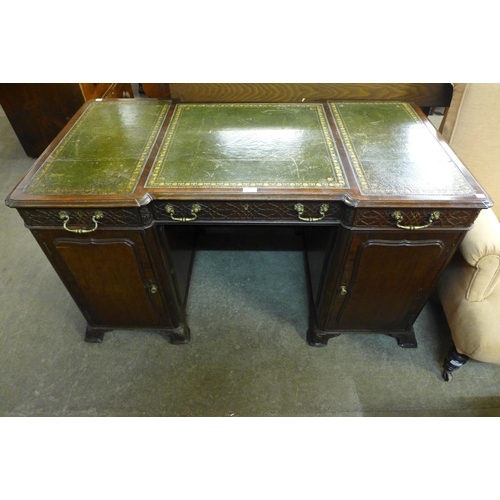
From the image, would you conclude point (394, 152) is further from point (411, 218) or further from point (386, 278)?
point (386, 278)

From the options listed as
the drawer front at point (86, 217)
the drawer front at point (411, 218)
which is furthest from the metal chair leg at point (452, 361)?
the drawer front at point (86, 217)

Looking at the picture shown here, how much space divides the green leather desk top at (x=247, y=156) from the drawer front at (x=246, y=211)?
37 millimetres

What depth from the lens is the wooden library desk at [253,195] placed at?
0.88 meters

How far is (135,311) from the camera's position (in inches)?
48.2

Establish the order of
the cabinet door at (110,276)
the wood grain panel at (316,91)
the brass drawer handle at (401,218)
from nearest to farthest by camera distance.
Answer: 1. the brass drawer handle at (401,218)
2. the cabinet door at (110,276)
3. the wood grain panel at (316,91)

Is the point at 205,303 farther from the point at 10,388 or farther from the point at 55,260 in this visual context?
the point at 10,388

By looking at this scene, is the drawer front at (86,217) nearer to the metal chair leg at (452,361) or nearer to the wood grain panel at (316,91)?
the wood grain panel at (316,91)

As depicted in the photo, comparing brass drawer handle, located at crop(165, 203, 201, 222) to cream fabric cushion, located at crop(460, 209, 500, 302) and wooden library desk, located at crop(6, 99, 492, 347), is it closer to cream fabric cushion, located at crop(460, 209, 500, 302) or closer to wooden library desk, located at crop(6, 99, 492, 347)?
wooden library desk, located at crop(6, 99, 492, 347)

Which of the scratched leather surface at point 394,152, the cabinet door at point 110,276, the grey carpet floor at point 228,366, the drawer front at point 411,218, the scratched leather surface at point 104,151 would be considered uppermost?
the scratched leather surface at point 104,151

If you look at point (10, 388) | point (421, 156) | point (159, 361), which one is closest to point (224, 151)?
point (421, 156)

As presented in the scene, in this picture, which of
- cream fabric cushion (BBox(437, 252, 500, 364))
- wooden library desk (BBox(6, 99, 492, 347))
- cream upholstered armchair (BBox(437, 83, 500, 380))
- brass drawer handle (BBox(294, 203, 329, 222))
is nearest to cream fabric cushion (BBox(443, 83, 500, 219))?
cream upholstered armchair (BBox(437, 83, 500, 380))

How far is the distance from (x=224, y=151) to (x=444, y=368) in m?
1.15

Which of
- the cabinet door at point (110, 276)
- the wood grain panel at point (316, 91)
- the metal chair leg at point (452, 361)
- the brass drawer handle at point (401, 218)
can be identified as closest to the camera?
the brass drawer handle at point (401, 218)

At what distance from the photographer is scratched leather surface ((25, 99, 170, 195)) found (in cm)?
91
